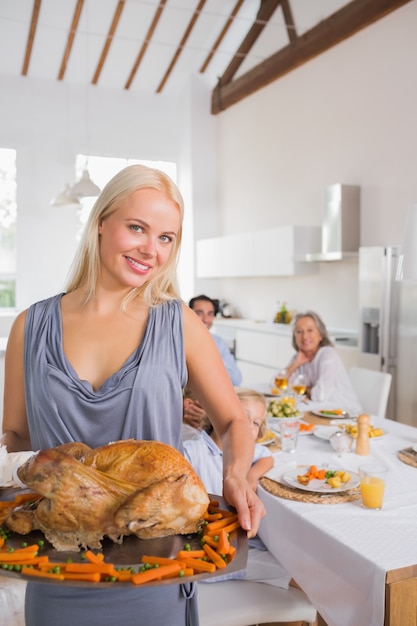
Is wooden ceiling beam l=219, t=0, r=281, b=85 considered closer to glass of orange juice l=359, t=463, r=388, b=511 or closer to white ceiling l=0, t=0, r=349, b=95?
white ceiling l=0, t=0, r=349, b=95

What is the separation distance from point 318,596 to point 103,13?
673 centimetres

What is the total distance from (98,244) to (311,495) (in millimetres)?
1141

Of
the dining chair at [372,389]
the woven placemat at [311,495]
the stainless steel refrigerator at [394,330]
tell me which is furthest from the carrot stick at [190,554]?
the stainless steel refrigerator at [394,330]

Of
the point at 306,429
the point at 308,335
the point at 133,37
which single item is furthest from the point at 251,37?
the point at 306,429

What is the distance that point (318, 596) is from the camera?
5.65ft

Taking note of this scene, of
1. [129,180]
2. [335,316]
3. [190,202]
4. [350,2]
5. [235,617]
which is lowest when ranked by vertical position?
[235,617]

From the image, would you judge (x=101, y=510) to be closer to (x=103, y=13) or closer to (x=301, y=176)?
(x=301, y=176)

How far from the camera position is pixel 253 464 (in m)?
1.88

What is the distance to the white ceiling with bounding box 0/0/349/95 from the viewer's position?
676 cm

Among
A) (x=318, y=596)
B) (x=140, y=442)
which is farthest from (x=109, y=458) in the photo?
(x=318, y=596)

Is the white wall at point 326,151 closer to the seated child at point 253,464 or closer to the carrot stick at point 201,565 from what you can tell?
the seated child at point 253,464

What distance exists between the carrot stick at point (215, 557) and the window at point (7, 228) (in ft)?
24.2

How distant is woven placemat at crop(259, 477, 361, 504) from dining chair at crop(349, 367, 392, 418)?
66.4 inches

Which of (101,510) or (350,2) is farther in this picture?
(350,2)
